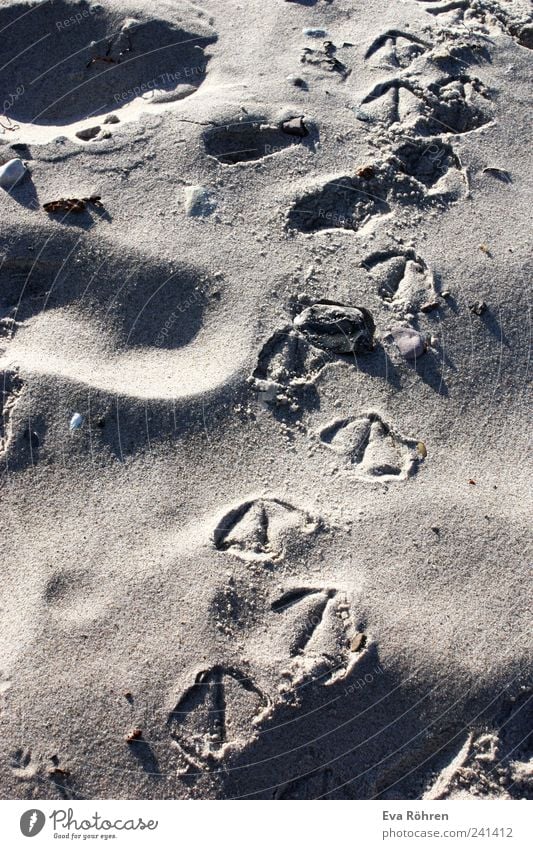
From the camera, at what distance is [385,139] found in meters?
3.83

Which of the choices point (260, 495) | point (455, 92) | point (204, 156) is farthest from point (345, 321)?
point (455, 92)

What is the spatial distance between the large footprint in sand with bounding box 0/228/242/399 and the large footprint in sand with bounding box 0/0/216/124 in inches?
37.6

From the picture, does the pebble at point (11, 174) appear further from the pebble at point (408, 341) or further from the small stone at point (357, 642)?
the small stone at point (357, 642)

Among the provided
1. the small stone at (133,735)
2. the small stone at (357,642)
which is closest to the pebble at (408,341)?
the small stone at (357,642)

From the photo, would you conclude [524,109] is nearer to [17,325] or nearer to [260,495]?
[260,495]

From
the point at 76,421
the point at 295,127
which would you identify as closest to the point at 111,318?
the point at 76,421

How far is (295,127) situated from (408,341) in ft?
4.16

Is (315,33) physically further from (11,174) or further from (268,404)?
(268,404)

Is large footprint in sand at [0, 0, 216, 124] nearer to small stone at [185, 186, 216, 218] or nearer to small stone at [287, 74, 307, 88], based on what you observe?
small stone at [287, 74, 307, 88]

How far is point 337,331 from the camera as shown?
3.50 m

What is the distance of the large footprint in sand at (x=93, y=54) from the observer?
4.12m

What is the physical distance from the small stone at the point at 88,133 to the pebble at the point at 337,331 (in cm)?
151

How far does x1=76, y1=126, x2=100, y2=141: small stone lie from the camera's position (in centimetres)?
395

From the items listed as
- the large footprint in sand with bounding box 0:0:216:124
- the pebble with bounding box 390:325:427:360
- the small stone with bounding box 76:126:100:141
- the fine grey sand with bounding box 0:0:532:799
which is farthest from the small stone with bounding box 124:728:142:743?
the large footprint in sand with bounding box 0:0:216:124
